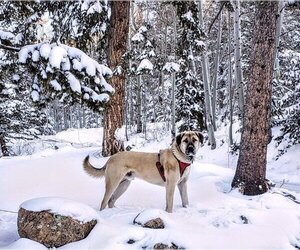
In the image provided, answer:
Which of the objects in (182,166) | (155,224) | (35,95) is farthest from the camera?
(182,166)

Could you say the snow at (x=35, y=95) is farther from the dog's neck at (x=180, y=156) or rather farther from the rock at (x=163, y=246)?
the rock at (x=163, y=246)

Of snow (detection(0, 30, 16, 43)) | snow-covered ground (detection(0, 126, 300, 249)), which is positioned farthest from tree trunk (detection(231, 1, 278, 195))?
snow (detection(0, 30, 16, 43))

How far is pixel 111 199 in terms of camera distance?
7.02 m

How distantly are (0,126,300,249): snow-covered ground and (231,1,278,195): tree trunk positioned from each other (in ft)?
1.26

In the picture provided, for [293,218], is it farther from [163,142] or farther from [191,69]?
[191,69]

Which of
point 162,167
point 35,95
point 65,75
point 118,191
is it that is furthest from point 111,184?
point 65,75

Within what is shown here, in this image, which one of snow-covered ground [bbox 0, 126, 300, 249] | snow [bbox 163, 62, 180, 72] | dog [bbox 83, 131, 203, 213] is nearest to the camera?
snow-covered ground [bbox 0, 126, 300, 249]

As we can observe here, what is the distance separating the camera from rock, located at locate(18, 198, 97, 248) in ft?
15.6

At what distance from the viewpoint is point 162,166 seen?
654 cm

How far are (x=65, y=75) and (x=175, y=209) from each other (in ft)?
9.67

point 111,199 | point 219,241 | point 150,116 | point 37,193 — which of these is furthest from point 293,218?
point 150,116

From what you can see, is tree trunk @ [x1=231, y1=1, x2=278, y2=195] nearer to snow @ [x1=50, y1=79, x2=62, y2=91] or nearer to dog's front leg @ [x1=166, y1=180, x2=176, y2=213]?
dog's front leg @ [x1=166, y1=180, x2=176, y2=213]

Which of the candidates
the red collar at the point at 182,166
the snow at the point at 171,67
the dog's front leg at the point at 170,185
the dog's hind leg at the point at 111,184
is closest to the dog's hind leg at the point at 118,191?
the dog's hind leg at the point at 111,184

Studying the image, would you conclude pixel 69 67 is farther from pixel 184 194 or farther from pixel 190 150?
pixel 184 194
